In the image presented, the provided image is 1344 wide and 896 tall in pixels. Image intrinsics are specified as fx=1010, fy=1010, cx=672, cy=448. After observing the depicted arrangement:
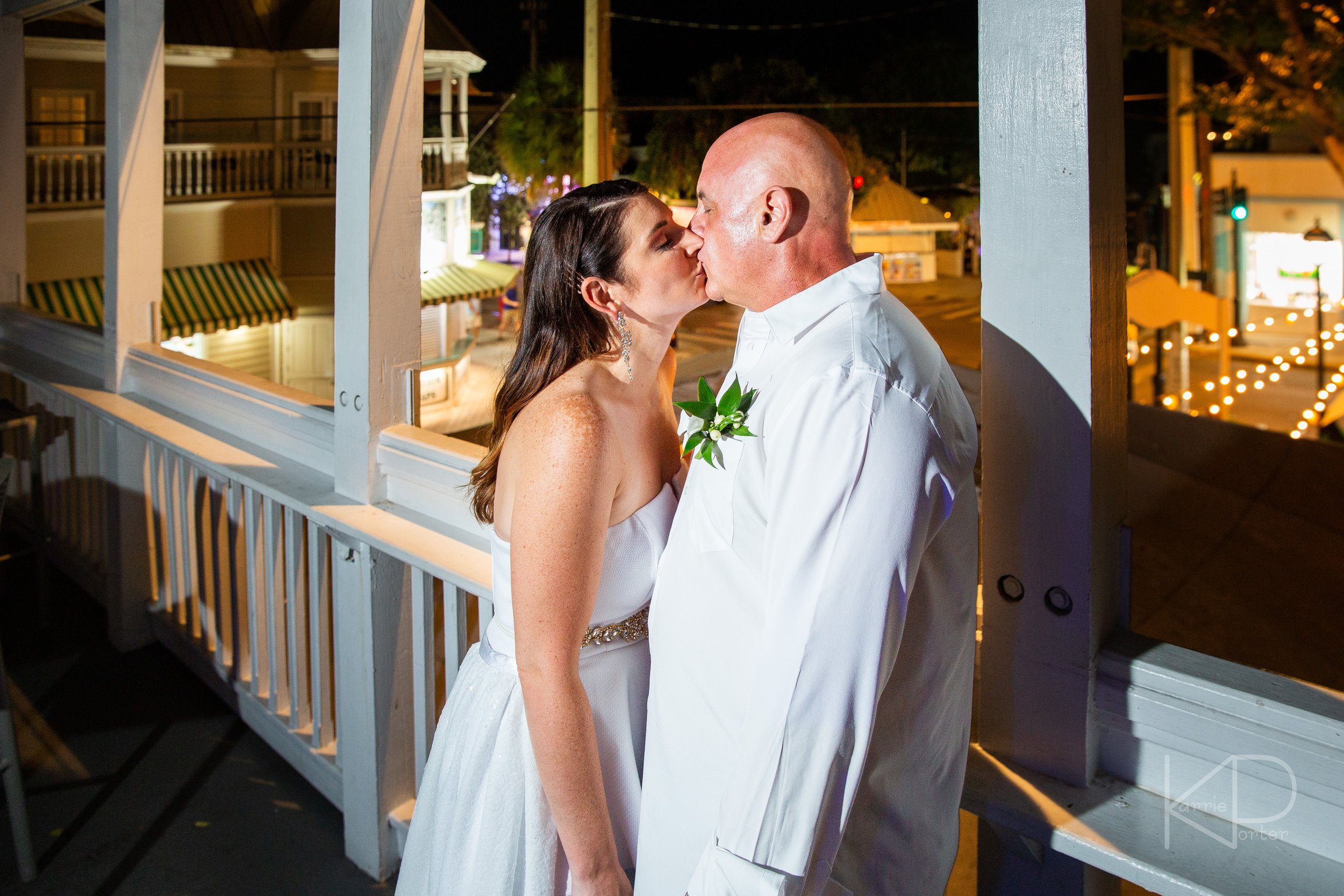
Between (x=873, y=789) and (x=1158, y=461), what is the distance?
8443 mm

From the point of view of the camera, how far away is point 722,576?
1240 millimetres

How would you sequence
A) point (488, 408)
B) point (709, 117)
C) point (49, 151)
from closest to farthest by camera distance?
point (49, 151)
point (488, 408)
point (709, 117)

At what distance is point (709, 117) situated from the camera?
72.0 ft

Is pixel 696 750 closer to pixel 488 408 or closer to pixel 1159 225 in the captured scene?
pixel 488 408

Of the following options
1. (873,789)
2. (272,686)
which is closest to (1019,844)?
(873,789)

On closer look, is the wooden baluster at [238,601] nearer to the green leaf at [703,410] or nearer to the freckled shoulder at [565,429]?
the freckled shoulder at [565,429]

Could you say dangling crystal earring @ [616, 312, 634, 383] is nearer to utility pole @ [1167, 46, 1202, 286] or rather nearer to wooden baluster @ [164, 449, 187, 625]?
wooden baluster @ [164, 449, 187, 625]

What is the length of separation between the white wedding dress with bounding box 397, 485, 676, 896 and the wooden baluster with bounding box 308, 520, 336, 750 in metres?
1.14

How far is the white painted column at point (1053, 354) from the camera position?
1.30 meters

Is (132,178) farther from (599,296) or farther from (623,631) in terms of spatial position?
(623,631)

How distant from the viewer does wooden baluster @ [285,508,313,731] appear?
111 inches

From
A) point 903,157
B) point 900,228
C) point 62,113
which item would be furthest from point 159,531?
point 903,157

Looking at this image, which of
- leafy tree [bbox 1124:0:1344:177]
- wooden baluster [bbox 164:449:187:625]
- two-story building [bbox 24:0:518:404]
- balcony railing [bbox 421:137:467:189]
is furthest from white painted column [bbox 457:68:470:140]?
wooden baluster [bbox 164:449:187:625]

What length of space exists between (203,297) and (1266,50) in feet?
45.3
